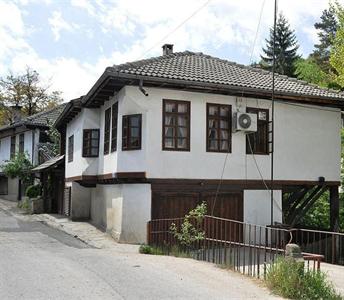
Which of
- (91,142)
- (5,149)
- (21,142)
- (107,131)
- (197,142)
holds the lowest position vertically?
(197,142)

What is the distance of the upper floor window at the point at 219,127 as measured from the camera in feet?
53.6

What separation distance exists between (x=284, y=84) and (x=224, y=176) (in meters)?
4.82

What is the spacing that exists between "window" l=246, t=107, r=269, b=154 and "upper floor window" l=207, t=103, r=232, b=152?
0.90 metres

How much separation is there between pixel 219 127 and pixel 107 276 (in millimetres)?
8479

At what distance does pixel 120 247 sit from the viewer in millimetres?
14336

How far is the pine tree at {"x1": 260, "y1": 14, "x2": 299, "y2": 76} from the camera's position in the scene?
1967 inches

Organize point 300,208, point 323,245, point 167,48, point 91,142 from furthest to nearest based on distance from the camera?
point 167,48
point 91,142
point 300,208
point 323,245

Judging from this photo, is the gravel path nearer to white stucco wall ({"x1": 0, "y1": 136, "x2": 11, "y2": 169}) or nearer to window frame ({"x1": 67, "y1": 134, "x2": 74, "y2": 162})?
window frame ({"x1": 67, "y1": 134, "x2": 74, "y2": 162})

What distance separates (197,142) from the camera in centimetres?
1603

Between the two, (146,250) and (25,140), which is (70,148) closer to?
(146,250)

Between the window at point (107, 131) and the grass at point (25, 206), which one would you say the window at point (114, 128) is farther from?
the grass at point (25, 206)

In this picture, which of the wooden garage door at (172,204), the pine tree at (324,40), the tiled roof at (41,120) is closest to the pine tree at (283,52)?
the pine tree at (324,40)

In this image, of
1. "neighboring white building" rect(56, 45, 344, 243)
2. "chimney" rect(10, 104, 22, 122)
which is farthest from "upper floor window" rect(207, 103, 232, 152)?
"chimney" rect(10, 104, 22, 122)

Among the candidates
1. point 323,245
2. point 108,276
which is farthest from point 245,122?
point 108,276
